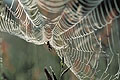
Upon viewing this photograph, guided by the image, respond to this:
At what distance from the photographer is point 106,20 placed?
138 cm

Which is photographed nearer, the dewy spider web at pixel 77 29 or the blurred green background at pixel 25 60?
the dewy spider web at pixel 77 29

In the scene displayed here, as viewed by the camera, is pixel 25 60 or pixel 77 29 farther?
pixel 25 60

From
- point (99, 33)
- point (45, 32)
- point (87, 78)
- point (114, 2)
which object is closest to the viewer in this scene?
point (114, 2)

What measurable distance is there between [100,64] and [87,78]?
0.13m

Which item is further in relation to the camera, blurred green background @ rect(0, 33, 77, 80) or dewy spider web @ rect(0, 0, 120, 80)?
blurred green background @ rect(0, 33, 77, 80)

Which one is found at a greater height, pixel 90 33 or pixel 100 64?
pixel 90 33

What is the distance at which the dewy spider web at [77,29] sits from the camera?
138 cm

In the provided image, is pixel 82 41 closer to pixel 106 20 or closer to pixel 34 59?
pixel 106 20

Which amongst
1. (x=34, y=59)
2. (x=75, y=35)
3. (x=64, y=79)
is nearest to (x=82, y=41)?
(x=75, y=35)

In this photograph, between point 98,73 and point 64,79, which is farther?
point 64,79

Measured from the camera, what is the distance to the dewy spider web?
1385 mm

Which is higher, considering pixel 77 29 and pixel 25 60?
pixel 77 29

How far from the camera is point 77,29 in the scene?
156 cm

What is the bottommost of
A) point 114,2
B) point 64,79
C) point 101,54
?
point 64,79
